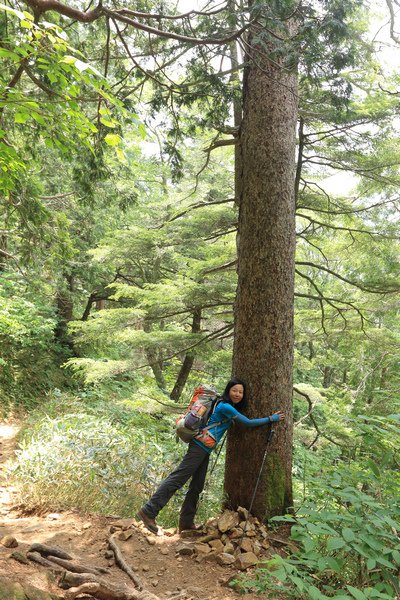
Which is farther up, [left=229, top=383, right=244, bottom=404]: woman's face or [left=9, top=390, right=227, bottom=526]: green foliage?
[left=229, top=383, right=244, bottom=404]: woman's face

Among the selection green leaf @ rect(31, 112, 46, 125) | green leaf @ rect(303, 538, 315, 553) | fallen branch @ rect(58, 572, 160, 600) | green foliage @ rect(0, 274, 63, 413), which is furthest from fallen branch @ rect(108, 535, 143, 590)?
green foliage @ rect(0, 274, 63, 413)

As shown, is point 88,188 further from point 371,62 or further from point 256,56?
point 371,62

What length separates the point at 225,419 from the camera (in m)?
4.29

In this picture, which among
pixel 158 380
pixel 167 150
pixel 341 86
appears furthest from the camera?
pixel 158 380

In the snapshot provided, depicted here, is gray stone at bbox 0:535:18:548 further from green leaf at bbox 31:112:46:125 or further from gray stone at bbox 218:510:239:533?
green leaf at bbox 31:112:46:125

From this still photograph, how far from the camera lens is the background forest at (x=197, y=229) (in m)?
3.17

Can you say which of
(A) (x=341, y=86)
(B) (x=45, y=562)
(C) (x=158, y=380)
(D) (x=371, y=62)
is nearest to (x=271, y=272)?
(A) (x=341, y=86)

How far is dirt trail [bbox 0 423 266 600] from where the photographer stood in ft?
9.63

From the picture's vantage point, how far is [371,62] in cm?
605

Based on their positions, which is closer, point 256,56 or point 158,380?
point 256,56

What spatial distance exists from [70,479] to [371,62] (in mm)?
6996

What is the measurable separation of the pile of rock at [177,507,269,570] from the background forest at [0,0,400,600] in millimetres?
228

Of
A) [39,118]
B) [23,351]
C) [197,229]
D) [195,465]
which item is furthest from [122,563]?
[23,351]

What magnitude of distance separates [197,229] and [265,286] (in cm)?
370
